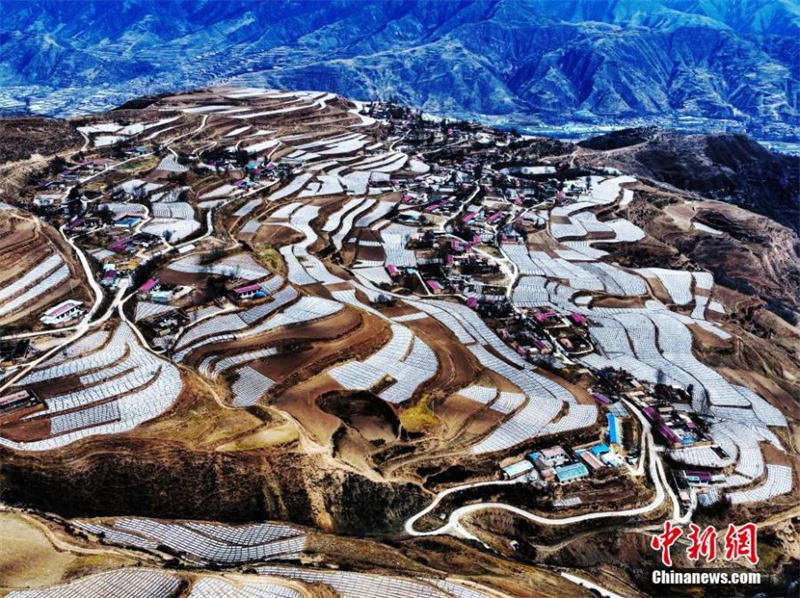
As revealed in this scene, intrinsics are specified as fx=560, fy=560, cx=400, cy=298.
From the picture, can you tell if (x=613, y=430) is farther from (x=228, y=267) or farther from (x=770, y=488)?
(x=228, y=267)

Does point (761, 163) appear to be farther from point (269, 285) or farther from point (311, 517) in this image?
point (311, 517)

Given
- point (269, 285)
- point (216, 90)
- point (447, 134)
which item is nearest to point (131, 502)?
point (269, 285)

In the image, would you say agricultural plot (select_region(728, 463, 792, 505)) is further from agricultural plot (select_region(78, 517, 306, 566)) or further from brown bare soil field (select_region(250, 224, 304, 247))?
brown bare soil field (select_region(250, 224, 304, 247))

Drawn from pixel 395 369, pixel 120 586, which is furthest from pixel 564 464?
pixel 120 586

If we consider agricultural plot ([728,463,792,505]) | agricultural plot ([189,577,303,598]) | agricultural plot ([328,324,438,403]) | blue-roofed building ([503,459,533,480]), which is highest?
agricultural plot ([189,577,303,598])

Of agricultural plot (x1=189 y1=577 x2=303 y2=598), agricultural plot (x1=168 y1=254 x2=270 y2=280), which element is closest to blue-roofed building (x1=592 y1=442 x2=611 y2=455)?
agricultural plot (x1=189 y1=577 x2=303 y2=598)
